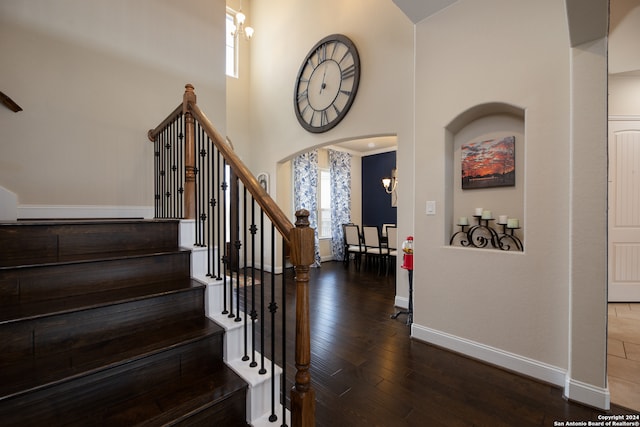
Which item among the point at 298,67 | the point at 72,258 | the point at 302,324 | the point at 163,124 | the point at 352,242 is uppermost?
the point at 298,67

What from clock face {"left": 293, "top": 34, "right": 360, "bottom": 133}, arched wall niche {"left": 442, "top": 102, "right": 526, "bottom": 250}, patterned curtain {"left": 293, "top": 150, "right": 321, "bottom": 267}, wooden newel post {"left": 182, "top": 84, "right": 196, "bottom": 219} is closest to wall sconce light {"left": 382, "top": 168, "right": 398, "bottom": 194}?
patterned curtain {"left": 293, "top": 150, "right": 321, "bottom": 267}

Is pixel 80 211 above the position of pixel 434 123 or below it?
below

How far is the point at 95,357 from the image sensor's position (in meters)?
1.21

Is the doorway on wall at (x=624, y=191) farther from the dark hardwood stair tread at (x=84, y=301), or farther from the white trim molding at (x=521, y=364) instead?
the dark hardwood stair tread at (x=84, y=301)

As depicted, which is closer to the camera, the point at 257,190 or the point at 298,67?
the point at 257,190

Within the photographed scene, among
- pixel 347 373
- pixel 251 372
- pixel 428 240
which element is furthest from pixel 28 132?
pixel 428 240

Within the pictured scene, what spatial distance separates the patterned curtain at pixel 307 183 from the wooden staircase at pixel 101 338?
4.47 metres

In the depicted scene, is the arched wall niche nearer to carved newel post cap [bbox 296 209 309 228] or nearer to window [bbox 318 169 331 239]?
carved newel post cap [bbox 296 209 309 228]

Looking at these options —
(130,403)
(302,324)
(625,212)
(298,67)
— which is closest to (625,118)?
(625,212)

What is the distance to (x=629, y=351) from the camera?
2469mm

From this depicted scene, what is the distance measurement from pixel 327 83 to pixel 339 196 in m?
3.18

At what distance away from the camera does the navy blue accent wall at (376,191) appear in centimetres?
718

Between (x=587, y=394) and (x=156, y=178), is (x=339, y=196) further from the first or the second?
(x=587, y=394)

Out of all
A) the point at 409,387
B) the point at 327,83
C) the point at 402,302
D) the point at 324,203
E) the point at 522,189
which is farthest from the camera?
the point at 324,203
